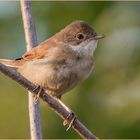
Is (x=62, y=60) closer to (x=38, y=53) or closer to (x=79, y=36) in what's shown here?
(x=38, y=53)

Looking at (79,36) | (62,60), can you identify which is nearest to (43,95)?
(62,60)

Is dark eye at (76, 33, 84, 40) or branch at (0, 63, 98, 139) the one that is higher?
dark eye at (76, 33, 84, 40)

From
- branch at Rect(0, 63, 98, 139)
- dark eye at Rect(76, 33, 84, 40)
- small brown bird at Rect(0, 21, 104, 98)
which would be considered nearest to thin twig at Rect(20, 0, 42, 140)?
branch at Rect(0, 63, 98, 139)

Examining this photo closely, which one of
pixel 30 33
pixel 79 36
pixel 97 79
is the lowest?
pixel 97 79

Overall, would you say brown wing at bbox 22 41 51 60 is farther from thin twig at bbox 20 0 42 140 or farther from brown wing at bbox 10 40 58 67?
thin twig at bbox 20 0 42 140

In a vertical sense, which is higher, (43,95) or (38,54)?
(38,54)

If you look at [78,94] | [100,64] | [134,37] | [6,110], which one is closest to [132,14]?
[134,37]
